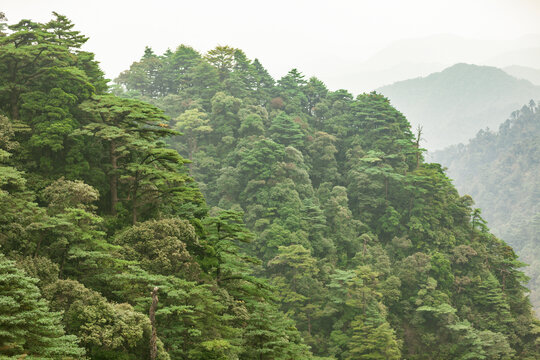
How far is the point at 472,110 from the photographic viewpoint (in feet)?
641

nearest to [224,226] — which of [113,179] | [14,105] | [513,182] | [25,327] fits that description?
[113,179]

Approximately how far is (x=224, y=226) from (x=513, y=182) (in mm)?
96936

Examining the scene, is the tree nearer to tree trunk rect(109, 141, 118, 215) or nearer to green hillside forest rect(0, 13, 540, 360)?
green hillside forest rect(0, 13, 540, 360)

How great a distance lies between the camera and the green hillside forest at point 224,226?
13.2 meters

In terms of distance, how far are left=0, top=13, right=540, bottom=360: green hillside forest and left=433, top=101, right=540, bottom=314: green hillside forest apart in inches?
1956

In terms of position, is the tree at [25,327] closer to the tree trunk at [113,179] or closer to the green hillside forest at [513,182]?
the tree trunk at [113,179]

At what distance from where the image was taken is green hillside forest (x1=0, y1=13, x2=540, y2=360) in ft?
43.4

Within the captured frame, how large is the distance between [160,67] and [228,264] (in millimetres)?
37945

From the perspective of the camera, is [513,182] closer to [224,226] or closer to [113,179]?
[224,226]

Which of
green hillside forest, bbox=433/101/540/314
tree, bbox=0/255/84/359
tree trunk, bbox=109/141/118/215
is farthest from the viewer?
green hillside forest, bbox=433/101/540/314

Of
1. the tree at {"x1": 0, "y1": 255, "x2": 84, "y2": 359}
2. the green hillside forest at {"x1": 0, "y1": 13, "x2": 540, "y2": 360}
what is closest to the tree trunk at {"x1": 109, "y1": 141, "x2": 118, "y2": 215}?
the green hillside forest at {"x1": 0, "y1": 13, "x2": 540, "y2": 360}

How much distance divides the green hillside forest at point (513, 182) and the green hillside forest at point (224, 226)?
49.7 m

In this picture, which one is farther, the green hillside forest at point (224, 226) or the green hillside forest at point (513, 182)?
the green hillside forest at point (513, 182)

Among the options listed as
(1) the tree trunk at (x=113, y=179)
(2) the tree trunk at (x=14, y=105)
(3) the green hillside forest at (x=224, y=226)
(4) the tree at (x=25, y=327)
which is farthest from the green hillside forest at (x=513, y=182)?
(4) the tree at (x=25, y=327)
